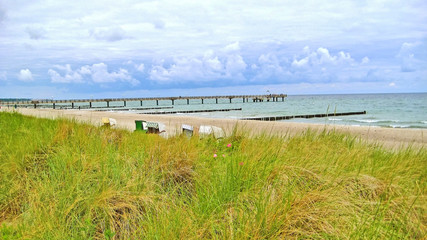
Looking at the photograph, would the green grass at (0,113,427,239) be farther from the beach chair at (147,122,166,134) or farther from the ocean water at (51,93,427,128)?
the beach chair at (147,122,166,134)

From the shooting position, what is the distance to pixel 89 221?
2826mm

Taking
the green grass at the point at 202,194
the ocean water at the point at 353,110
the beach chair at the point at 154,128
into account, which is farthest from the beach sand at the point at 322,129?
the green grass at the point at 202,194

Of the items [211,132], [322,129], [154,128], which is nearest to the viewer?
[211,132]

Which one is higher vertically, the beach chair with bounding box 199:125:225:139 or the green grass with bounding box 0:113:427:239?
the beach chair with bounding box 199:125:225:139

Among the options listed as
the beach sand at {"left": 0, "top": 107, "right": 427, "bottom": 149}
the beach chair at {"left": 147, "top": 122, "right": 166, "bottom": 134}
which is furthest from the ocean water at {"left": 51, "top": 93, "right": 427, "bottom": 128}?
the beach chair at {"left": 147, "top": 122, "right": 166, "bottom": 134}

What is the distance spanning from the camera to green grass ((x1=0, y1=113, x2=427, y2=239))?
252 centimetres

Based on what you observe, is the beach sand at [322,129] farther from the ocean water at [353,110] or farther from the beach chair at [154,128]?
the ocean water at [353,110]

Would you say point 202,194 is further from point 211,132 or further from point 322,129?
point 322,129

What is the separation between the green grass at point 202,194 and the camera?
8.27 feet

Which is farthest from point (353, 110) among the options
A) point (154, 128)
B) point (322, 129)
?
point (154, 128)

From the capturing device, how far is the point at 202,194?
3.14 meters

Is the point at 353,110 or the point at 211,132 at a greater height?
the point at 211,132

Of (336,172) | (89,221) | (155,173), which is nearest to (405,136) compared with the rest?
(336,172)

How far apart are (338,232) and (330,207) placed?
0.27m
